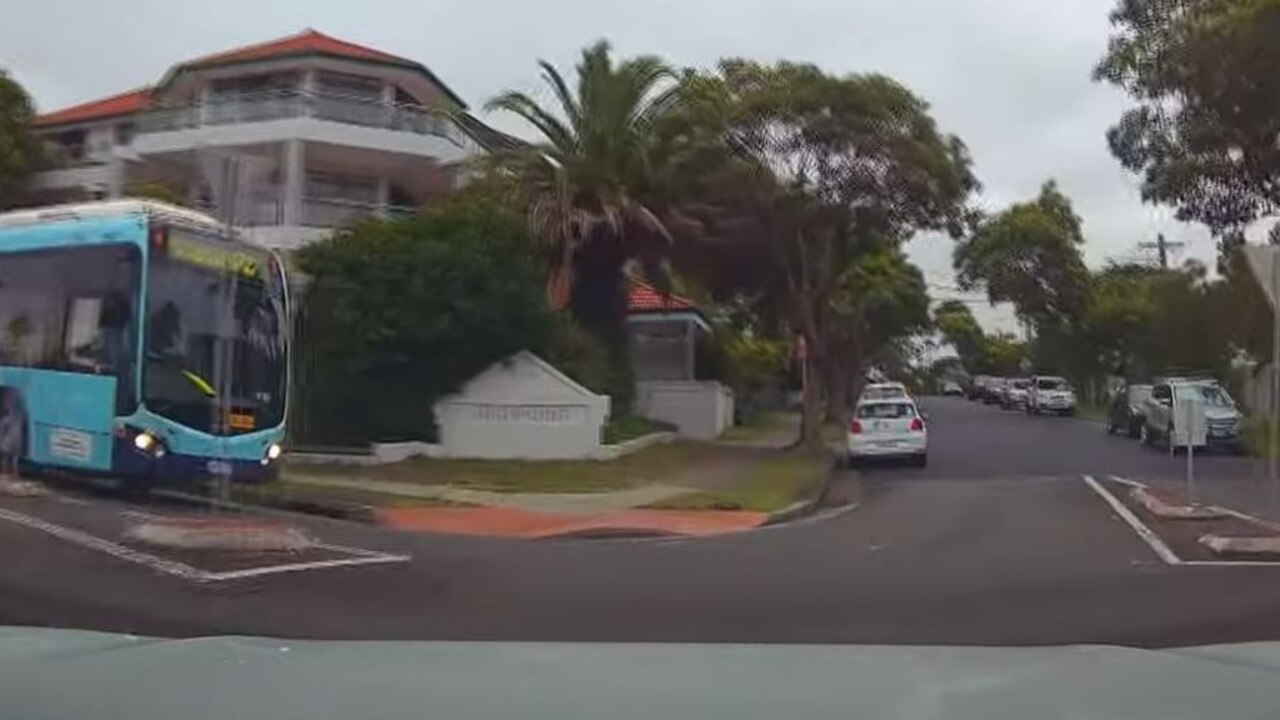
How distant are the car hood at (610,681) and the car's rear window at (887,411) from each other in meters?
24.9

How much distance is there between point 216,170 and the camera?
12758 millimetres

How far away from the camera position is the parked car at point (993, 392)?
7576 centimetres

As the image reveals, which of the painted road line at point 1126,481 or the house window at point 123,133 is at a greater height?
the house window at point 123,133

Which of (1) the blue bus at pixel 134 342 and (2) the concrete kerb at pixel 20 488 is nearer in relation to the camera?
(1) the blue bus at pixel 134 342

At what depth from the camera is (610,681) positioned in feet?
13.6

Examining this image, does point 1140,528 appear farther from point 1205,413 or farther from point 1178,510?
point 1205,413

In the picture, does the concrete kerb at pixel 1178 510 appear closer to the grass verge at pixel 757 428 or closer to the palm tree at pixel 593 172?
the palm tree at pixel 593 172

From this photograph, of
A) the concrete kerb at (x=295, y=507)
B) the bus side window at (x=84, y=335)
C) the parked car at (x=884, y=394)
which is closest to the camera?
the bus side window at (x=84, y=335)

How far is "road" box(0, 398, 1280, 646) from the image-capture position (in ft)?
29.6

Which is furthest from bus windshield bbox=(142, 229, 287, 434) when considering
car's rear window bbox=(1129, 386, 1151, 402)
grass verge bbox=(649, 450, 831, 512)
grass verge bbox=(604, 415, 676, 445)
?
car's rear window bbox=(1129, 386, 1151, 402)

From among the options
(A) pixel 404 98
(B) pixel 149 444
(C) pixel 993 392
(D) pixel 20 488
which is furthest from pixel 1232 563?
(C) pixel 993 392

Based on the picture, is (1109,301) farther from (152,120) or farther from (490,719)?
(490,719)

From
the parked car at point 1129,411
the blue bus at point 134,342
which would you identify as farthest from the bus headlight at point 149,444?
the parked car at point 1129,411

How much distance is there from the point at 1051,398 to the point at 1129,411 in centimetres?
1703
